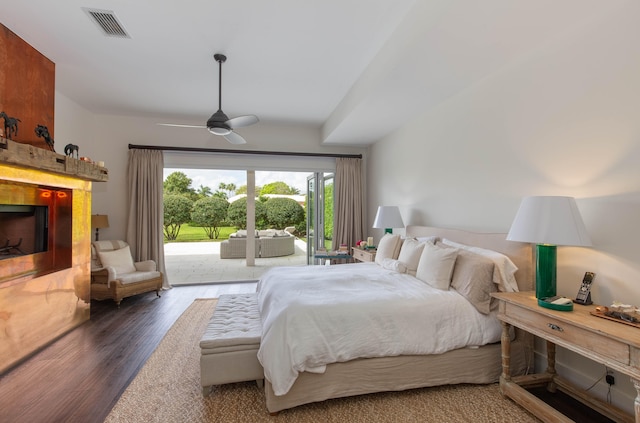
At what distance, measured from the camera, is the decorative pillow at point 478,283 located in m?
2.28

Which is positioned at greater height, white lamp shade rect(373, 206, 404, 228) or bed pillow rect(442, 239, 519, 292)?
white lamp shade rect(373, 206, 404, 228)

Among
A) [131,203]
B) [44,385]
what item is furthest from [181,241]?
[44,385]

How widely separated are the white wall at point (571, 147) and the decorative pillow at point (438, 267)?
600 millimetres

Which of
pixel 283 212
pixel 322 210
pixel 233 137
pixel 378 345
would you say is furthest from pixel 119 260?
pixel 283 212

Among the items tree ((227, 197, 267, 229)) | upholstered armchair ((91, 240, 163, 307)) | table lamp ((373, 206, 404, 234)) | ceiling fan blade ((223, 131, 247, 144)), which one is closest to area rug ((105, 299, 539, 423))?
upholstered armchair ((91, 240, 163, 307))

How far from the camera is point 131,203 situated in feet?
16.0

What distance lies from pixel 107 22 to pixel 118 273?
127 inches

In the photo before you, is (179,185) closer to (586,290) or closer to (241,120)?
(241,120)

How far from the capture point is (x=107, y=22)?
2.56m

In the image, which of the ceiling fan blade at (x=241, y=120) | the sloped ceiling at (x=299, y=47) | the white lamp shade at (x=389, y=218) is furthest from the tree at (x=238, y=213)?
the ceiling fan blade at (x=241, y=120)

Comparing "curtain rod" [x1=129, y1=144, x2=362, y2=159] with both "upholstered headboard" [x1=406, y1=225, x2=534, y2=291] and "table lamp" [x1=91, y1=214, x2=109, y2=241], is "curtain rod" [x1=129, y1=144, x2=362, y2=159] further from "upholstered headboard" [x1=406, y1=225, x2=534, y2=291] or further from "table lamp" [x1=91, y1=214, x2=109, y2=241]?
"upholstered headboard" [x1=406, y1=225, x2=534, y2=291]

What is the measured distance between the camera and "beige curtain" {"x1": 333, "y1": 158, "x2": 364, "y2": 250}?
18.8 feet

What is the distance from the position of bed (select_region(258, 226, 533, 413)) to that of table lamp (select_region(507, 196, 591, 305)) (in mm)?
346

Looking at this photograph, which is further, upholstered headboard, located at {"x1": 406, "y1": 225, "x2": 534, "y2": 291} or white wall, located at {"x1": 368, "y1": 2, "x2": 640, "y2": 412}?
upholstered headboard, located at {"x1": 406, "y1": 225, "x2": 534, "y2": 291}
